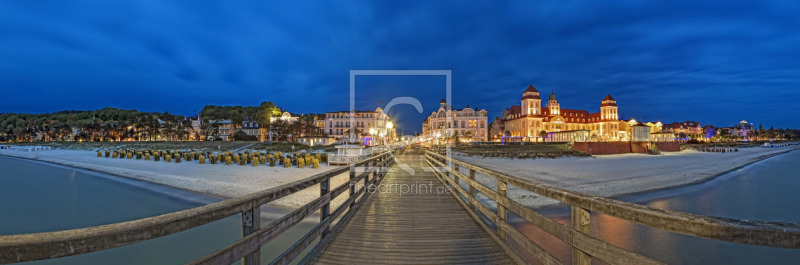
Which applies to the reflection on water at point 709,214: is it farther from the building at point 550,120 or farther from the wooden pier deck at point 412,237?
the building at point 550,120

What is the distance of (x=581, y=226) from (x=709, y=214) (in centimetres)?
1637

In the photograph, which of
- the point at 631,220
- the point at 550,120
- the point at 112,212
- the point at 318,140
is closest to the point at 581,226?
the point at 631,220

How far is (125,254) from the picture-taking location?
853 cm

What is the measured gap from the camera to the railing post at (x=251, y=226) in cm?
270

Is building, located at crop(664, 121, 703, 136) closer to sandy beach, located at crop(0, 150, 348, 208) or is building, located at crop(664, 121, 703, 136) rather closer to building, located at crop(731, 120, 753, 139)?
building, located at crop(731, 120, 753, 139)

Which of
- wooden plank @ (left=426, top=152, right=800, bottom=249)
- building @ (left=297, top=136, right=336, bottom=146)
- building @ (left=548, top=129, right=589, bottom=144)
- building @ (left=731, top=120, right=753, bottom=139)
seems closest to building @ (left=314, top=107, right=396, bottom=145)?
building @ (left=297, top=136, right=336, bottom=146)

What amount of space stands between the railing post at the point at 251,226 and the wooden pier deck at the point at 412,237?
1611mm

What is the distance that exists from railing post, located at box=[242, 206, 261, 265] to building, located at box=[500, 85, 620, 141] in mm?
78986

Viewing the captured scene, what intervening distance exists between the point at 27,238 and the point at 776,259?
14.2 meters

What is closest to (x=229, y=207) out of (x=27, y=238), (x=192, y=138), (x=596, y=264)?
(x=27, y=238)

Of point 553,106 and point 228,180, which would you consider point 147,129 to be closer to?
point 228,180

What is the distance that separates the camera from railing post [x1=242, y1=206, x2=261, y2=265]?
270cm

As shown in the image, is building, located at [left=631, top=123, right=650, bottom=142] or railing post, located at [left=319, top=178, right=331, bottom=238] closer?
railing post, located at [left=319, top=178, right=331, bottom=238]

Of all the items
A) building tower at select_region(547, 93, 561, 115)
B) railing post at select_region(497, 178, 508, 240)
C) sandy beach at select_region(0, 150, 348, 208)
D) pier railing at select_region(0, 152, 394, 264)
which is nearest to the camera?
pier railing at select_region(0, 152, 394, 264)
